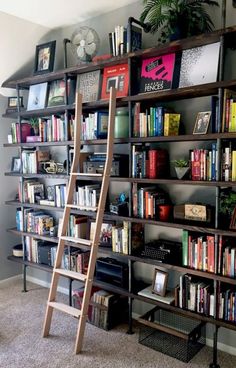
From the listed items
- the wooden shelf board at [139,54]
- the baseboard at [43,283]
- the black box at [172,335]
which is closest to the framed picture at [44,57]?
the wooden shelf board at [139,54]

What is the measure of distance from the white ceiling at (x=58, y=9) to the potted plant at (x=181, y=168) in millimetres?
1443

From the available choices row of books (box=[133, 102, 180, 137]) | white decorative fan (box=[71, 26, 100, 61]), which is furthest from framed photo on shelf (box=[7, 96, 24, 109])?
row of books (box=[133, 102, 180, 137])

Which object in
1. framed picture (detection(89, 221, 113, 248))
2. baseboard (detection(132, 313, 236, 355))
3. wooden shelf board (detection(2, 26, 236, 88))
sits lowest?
baseboard (detection(132, 313, 236, 355))

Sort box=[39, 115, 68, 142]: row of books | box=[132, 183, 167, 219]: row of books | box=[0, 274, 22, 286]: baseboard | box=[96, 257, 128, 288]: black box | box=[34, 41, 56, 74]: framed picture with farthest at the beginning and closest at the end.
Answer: box=[0, 274, 22, 286]: baseboard < box=[34, 41, 56, 74]: framed picture < box=[39, 115, 68, 142]: row of books < box=[96, 257, 128, 288]: black box < box=[132, 183, 167, 219]: row of books

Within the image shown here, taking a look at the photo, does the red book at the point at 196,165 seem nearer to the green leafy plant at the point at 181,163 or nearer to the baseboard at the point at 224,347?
the green leafy plant at the point at 181,163

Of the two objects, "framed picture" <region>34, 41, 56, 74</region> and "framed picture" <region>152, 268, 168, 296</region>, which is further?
"framed picture" <region>34, 41, 56, 74</region>

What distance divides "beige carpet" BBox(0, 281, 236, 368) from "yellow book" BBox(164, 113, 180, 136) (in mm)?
1608

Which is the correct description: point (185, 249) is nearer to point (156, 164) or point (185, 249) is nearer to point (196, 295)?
point (196, 295)

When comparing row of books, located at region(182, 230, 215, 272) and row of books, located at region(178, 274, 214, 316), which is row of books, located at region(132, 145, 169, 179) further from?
row of books, located at region(178, 274, 214, 316)

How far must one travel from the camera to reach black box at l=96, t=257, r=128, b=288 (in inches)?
107

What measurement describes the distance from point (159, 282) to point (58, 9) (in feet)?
8.09

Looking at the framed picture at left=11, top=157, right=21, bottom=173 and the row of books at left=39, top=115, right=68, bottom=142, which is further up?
the row of books at left=39, top=115, right=68, bottom=142

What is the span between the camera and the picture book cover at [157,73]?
2361 mm

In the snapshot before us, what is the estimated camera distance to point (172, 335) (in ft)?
8.22
